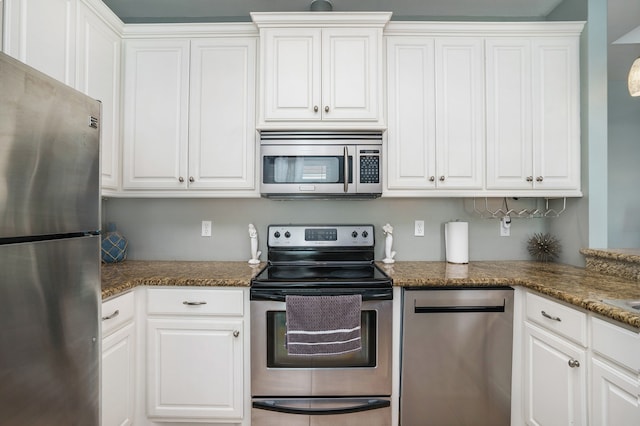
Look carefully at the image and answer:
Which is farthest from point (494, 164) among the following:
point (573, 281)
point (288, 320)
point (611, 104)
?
point (611, 104)

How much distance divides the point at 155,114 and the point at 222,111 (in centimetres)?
43

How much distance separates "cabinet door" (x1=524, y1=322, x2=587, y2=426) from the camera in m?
1.40

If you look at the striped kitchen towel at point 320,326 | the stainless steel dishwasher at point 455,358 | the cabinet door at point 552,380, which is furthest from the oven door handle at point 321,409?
the cabinet door at point 552,380

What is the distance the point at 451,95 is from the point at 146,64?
1.98 m

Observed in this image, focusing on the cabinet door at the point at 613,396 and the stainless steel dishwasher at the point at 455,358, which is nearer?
the cabinet door at the point at 613,396

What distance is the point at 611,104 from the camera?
4035 millimetres

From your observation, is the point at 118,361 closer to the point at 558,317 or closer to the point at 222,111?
the point at 222,111

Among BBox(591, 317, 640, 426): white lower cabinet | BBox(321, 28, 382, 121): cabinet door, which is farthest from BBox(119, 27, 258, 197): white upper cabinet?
BBox(591, 317, 640, 426): white lower cabinet

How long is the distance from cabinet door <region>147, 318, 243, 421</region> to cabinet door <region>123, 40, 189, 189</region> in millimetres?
904

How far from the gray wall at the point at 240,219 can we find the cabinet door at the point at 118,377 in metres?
0.80

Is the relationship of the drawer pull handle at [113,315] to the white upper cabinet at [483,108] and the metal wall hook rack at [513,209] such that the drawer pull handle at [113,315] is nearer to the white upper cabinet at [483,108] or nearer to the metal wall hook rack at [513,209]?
the white upper cabinet at [483,108]

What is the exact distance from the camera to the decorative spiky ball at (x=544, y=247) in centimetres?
234

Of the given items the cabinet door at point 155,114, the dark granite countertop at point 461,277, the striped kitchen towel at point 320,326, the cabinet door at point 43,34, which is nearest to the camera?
the cabinet door at point 43,34

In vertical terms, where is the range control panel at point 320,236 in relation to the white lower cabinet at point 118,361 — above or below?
above
